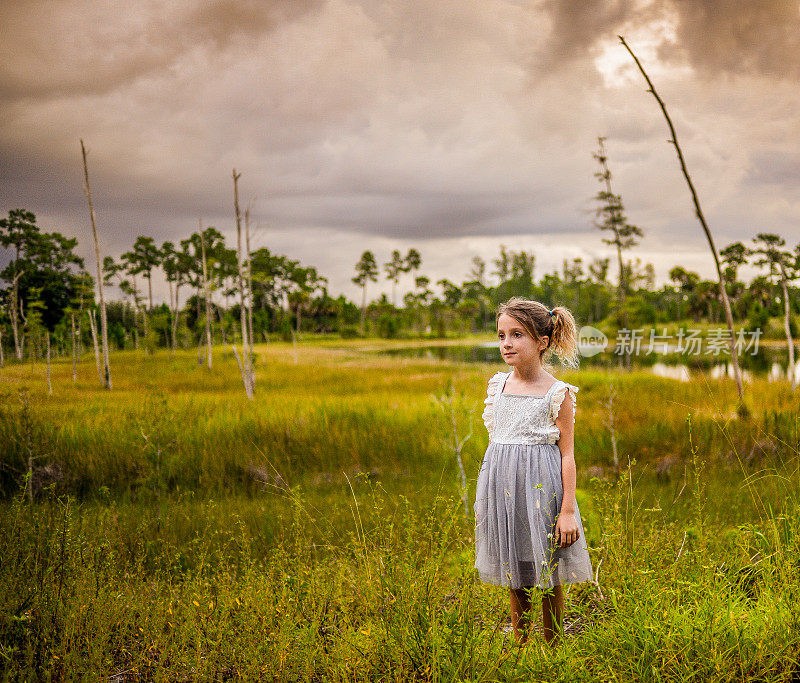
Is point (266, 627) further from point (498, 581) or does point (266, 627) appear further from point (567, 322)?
point (567, 322)

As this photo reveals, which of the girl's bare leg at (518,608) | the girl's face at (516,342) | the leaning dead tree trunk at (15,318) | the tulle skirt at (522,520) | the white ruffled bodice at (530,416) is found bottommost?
the girl's bare leg at (518,608)

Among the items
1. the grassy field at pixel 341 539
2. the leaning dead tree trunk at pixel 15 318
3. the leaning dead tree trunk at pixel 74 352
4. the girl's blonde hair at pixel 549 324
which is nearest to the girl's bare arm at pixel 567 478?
the grassy field at pixel 341 539

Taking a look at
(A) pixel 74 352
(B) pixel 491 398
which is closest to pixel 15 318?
(A) pixel 74 352

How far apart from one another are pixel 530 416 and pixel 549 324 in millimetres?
475

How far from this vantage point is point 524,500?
8.46 feet

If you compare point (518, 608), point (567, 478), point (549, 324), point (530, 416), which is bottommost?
point (518, 608)

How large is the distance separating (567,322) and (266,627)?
2.12 metres

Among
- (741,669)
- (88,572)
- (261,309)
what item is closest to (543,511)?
(741,669)

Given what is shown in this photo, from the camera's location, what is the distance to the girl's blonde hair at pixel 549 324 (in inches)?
104

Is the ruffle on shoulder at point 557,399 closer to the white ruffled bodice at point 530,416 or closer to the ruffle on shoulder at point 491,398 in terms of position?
the white ruffled bodice at point 530,416

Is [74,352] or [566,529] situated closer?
[566,529]

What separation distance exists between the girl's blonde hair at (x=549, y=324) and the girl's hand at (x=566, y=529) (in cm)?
73

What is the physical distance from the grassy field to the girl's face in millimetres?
658

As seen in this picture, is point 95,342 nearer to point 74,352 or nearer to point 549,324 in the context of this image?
point 74,352
